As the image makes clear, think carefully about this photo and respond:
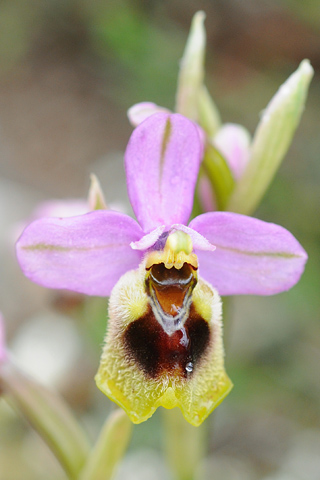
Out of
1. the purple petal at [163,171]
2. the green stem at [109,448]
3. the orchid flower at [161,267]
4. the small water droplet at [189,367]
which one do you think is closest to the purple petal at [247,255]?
the orchid flower at [161,267]

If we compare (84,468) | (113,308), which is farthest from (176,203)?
(84,468)

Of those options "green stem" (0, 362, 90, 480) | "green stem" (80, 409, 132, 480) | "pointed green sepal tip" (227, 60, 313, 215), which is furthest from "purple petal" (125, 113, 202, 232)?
"green stem" (0, 362, 90, 480)

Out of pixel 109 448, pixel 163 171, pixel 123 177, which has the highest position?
pixel 163 171

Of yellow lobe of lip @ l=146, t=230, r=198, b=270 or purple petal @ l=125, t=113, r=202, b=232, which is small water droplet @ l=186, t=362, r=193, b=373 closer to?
yellow lobe of lip @ l=146, t=230, r=198, b=270

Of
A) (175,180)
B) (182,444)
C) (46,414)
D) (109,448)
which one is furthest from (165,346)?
(182,444)

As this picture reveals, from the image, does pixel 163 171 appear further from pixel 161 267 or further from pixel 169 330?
pixel 169 330
